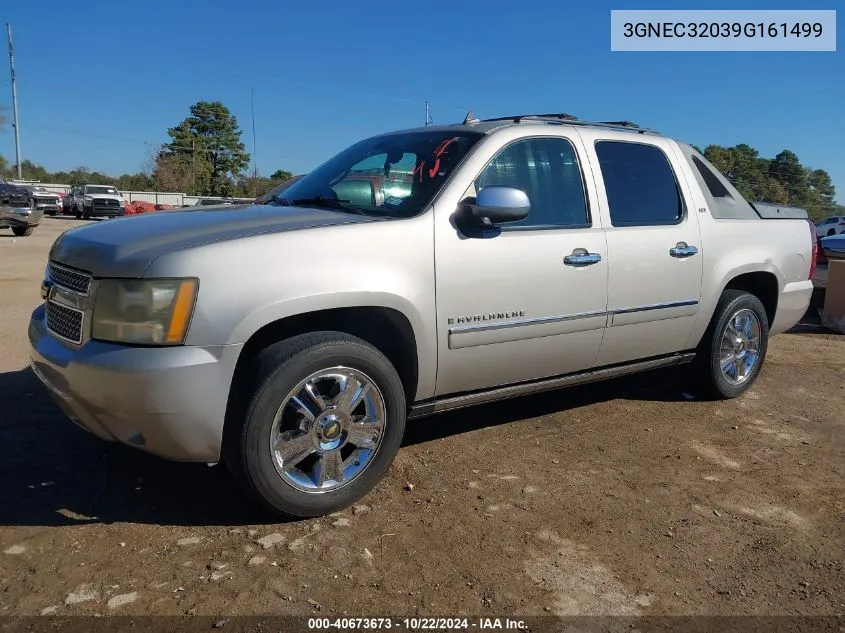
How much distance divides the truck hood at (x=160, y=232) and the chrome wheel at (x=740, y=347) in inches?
117

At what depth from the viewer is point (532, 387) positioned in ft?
12.8

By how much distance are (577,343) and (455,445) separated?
91 centimetres

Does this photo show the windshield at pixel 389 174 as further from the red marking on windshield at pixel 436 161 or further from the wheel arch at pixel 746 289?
the wheel arch at pixel 746 289

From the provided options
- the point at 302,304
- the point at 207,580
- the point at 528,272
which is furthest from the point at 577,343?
the point at 207,580

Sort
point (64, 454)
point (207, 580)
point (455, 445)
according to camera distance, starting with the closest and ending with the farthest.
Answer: point (207, 580)
point (64, 454)
point (455, 445)

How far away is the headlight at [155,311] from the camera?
272 cm

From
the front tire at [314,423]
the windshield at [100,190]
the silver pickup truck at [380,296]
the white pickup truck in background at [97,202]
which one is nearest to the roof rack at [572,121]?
the silver pickup truck at [380,296]

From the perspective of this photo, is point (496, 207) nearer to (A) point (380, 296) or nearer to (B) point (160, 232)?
(A) point (380, 296)

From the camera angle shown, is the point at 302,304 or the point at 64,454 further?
the point at 64,454

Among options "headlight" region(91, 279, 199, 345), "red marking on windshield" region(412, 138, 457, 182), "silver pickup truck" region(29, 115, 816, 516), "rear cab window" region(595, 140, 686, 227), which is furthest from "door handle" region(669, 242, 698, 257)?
"headlight" region(91, 279, 199, 345)

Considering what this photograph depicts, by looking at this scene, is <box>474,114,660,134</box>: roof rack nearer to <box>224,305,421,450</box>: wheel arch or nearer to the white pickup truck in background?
<box>224,305,421,450</box>: wheel arch

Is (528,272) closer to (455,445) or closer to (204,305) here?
(455,445)

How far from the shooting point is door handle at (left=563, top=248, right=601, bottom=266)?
3.79m

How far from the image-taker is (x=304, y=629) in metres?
2.35
